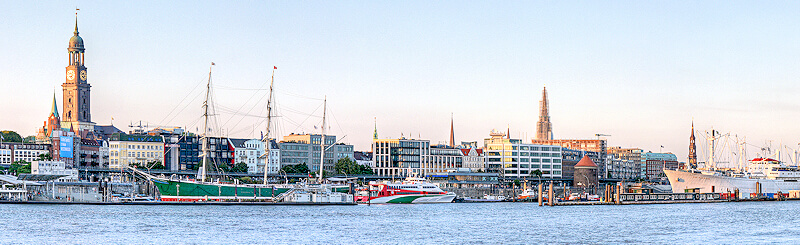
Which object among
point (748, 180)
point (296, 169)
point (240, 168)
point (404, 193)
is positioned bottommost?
point (404, 193)

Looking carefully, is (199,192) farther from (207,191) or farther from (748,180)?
(748,180)

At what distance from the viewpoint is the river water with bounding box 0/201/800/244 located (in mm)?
73062

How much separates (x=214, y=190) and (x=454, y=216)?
36.2 m

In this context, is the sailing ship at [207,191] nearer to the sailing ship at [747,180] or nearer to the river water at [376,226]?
the river water at [376,226]

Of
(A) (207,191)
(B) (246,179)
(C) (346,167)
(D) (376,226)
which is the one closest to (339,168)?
(C) (346,167)

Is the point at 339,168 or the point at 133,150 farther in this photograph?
the point at 339,168

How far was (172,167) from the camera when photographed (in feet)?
615

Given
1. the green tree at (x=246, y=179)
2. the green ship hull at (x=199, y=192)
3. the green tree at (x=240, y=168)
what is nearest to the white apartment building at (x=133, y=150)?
the green tree at (x=240, y=168)

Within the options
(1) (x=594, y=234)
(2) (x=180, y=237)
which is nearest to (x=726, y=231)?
(1) (x=594, y=234)

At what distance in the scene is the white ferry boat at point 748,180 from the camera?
16762 cm

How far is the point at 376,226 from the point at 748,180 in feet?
328

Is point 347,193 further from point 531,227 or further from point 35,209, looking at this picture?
point 531,227

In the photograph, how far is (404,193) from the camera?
139 metres

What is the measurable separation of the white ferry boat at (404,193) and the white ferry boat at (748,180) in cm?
4490
